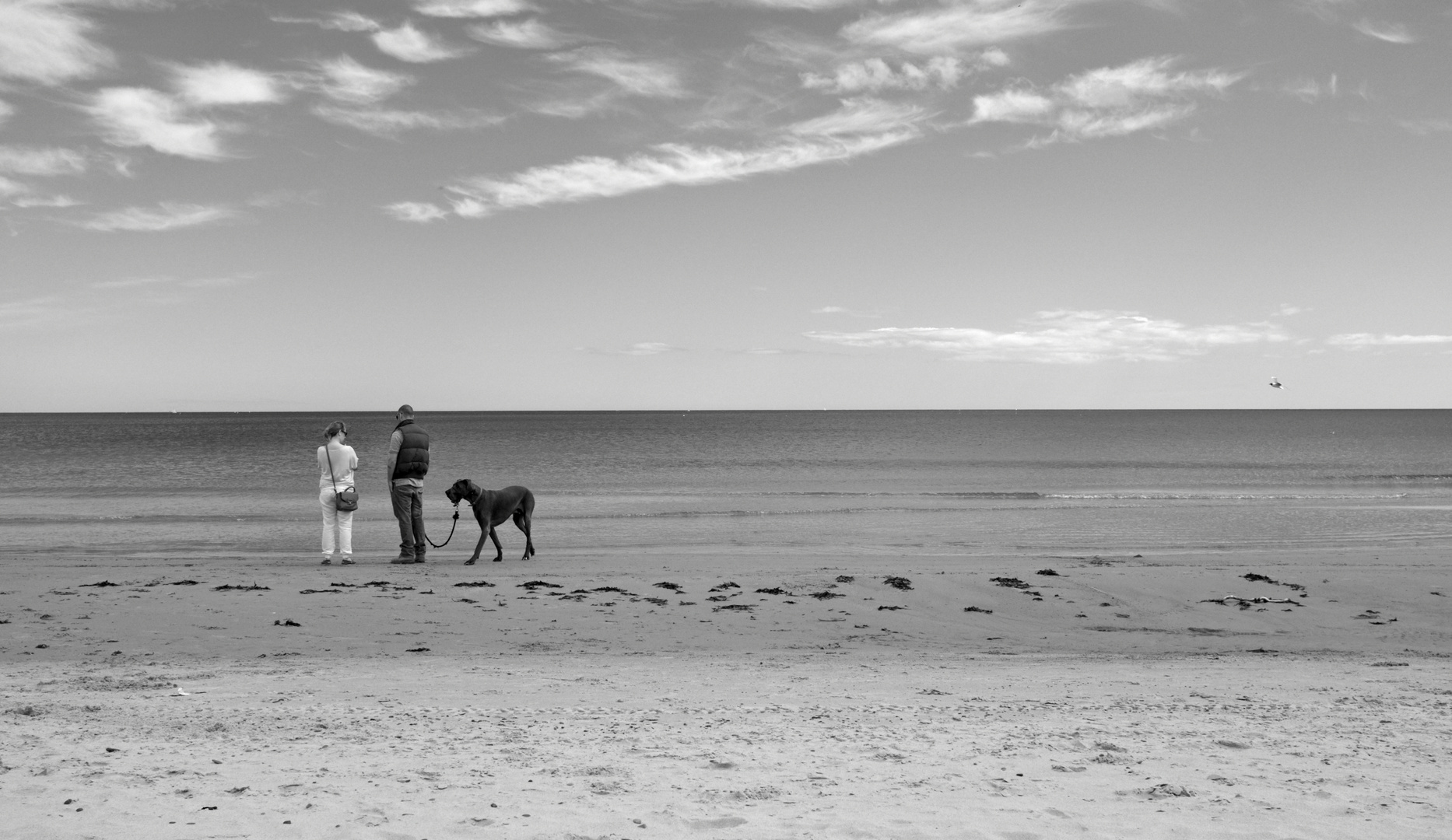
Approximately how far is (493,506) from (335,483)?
1.99 m

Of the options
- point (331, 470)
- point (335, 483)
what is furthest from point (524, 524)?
point (331, 470)

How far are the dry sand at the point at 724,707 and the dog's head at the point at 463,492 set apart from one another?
1.53 metres

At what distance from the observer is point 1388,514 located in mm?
22719

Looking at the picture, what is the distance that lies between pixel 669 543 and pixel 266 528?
840cm

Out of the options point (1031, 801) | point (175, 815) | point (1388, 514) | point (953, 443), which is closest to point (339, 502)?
point (175, 815)

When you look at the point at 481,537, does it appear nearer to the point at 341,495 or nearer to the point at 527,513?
the point at 527,513

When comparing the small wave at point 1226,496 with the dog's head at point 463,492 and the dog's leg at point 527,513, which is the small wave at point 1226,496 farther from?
the dog's head at point 463,492

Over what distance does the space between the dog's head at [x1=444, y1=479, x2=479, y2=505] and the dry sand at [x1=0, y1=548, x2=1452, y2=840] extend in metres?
1.53

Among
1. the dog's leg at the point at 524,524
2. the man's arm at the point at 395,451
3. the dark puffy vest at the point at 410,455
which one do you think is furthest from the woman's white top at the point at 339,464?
the dog's leg at the point at 524,524

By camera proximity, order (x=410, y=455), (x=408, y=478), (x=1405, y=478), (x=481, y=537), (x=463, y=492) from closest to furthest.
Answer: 1. (x=410, y=455)
2. (x=408, y=478)
3. (x=463, y=492)
4. (x=481, y=537)
5. (x=1405, y=478)

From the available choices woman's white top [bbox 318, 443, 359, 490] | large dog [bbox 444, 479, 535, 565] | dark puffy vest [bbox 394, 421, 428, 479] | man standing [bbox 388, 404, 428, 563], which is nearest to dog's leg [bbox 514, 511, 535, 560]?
large dog [bbox 444, 479, 535, 565]

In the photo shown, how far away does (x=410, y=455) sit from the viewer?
1284 centimetres

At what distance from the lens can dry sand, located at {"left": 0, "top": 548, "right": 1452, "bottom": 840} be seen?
4.28 metres

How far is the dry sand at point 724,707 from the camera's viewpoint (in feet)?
14.0
